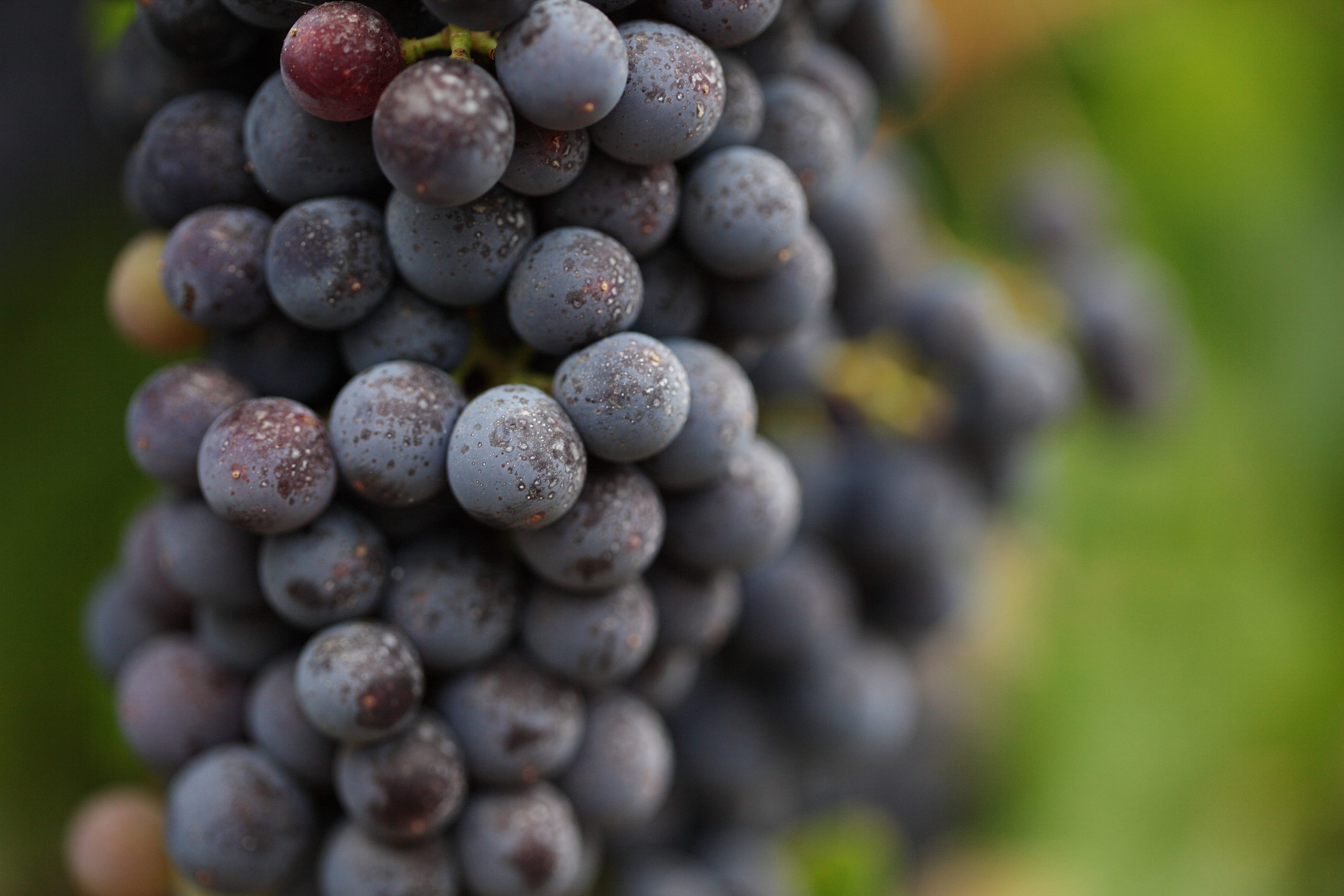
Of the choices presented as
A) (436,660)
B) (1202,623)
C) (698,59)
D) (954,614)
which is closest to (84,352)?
(436,660)

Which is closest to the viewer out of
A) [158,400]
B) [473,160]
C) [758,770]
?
[473,160]

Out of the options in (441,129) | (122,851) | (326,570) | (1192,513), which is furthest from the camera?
(1192,513)

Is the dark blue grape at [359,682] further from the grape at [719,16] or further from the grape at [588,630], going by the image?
the grape at [719,16]

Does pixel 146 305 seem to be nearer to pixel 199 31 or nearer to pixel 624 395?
pixel 199 31

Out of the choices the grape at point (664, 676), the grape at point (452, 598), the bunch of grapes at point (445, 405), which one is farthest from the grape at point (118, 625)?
the grape at point (664, 676)

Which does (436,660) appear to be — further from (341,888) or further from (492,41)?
(492,41)

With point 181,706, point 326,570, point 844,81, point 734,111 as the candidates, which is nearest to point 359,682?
point 326,570
